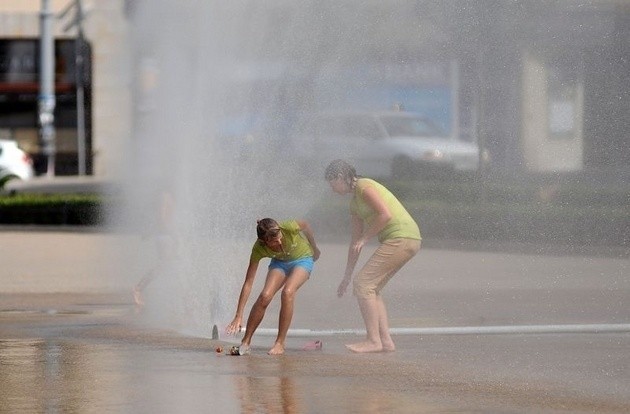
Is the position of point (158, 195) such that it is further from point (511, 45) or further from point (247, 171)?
point (511, 45)

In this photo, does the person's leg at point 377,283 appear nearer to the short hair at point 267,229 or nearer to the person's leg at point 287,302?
the person's leg at point 287,302

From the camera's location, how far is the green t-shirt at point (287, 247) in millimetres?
12180

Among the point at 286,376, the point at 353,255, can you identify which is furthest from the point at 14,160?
the point at 286,376

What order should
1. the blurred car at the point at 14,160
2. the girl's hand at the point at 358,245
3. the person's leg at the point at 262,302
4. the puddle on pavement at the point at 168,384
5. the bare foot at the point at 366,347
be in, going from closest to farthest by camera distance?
the puddle on pavement at the point at 168,384
the person's leg at the point at 262,302
the girl's hand at the point at 358,245
the bare foot at the point at 366,347
the blurred car at the point at 14,160

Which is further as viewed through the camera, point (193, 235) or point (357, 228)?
point (193, 235)

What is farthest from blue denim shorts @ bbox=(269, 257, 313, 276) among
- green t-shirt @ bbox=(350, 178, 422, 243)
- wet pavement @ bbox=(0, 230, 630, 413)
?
wet pavement @ bbox=(0, 230, 630, 413)

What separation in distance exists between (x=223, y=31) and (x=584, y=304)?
4274 mm

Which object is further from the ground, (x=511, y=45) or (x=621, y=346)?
(x=511, y=45)

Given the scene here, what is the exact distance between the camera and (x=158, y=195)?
16.0 meters

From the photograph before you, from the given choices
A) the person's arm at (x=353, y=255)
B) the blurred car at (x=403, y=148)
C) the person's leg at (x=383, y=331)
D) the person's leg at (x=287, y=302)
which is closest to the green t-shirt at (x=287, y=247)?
the person's leg at (x=287, y=302)

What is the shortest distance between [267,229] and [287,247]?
1.16 feet

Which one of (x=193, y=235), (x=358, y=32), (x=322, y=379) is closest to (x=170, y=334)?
(x=193, y=235)

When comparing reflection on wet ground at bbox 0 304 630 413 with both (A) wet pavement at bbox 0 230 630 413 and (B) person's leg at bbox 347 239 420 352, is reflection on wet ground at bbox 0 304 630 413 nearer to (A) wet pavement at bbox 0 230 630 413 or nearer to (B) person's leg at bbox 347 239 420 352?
(A) wet pavement at bbox 0 230 630 413

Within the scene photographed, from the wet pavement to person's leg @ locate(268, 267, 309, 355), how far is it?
0.63 feet
